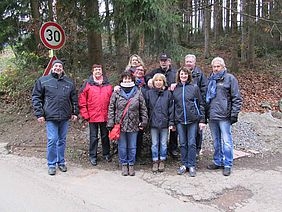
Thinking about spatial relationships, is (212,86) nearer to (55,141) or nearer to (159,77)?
(159,77)

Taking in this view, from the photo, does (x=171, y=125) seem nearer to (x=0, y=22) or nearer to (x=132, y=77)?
(x=132, y=77)

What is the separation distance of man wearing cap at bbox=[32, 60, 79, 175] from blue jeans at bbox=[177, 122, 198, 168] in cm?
213

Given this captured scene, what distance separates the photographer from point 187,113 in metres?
5.65

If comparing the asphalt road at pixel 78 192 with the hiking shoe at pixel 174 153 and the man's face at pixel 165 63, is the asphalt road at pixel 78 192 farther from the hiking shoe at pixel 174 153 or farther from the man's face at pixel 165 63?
the man's face at pixel 165 63

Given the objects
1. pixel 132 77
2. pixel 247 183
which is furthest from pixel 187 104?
pixel 247 183

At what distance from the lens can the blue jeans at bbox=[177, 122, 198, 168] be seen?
576cm

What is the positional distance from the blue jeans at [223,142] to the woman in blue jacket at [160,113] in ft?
2.99

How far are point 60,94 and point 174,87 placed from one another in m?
2.18

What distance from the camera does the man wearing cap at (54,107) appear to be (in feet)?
18.9

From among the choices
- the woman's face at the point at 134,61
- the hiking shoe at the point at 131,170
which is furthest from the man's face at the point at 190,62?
the hiking shoe at the point at 131,170

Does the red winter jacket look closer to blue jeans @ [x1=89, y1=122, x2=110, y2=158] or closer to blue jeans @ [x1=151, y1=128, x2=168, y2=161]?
blue jeans @ [x1=89, y1=122, x2=110, y2=158]

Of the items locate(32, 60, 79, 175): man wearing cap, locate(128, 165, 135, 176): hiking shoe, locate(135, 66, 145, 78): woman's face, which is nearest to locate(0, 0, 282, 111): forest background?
Answer: locate(135, 66, 145, 78): woman's face

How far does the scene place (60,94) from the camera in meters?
5.83

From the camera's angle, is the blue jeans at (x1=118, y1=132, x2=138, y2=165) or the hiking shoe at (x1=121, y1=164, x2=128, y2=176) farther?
the blue jeans at (x1=118, y1=132, x2=138, y2=165)
